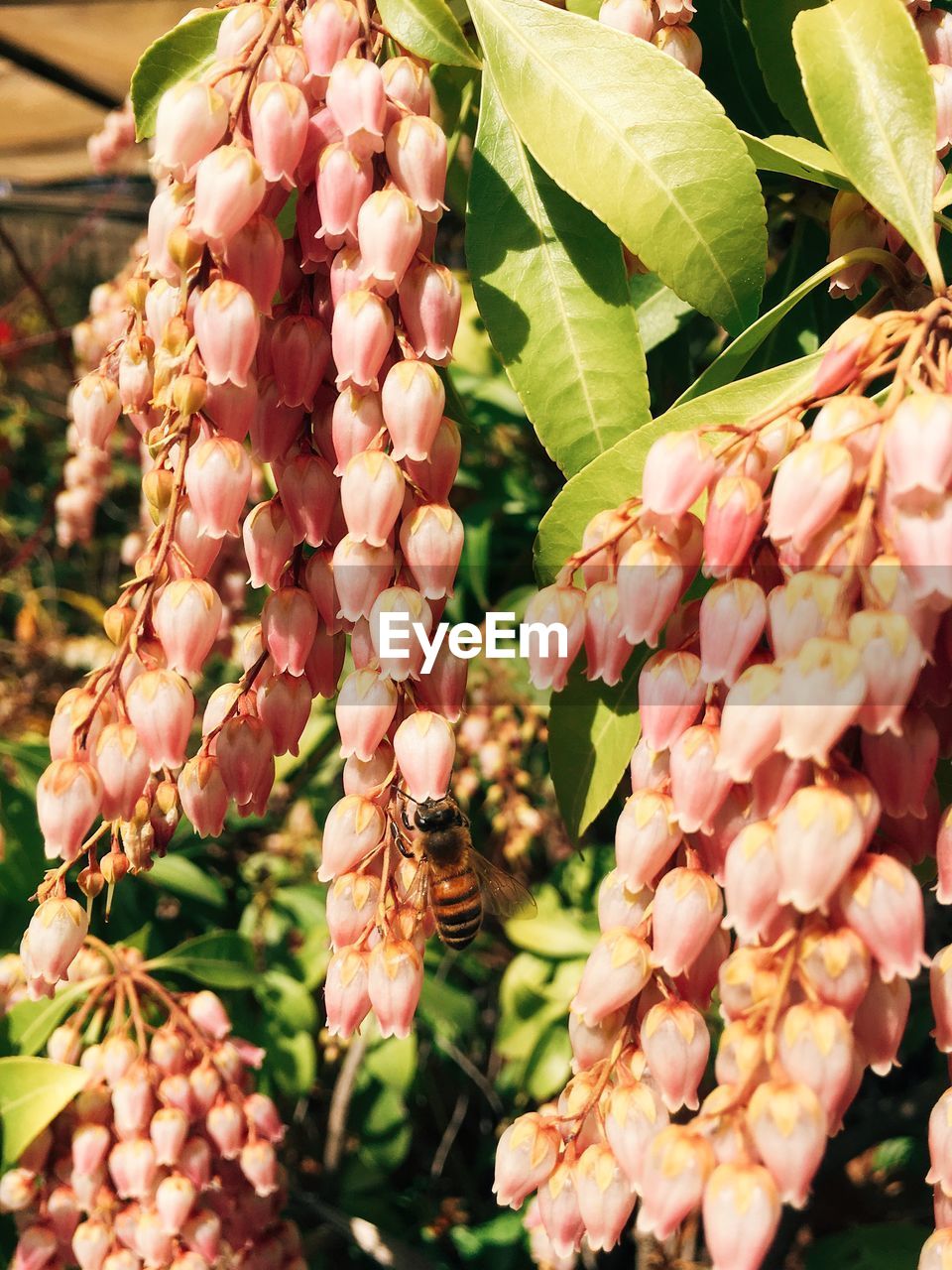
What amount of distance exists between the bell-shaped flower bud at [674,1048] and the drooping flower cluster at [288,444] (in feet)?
0.60

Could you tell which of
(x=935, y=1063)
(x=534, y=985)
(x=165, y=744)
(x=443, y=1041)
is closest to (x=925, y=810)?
(x=165, y=744)

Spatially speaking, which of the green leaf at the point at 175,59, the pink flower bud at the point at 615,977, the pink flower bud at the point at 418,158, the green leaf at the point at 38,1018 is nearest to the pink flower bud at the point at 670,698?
the pink flower bud at the point at 615,977

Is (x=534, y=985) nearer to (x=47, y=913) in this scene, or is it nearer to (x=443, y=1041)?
(x=443, y=1041)

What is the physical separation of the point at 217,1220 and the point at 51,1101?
0.22 metres

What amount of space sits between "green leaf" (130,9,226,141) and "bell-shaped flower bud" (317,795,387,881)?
0.57 m

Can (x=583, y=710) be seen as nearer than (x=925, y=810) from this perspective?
No

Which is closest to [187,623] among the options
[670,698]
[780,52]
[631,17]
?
[670,698]

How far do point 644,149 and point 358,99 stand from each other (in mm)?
196

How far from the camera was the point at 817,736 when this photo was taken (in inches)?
22.9

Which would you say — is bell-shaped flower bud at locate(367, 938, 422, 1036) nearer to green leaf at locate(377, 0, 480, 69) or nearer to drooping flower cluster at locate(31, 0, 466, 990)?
drooping flower cluster at locate(31, 0, 466, 990)

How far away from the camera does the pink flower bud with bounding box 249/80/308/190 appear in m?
0.73

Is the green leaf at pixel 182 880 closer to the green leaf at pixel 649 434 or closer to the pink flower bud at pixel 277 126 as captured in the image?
the green leaf at pixel 649 434

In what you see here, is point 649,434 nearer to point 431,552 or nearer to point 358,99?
point 431,552

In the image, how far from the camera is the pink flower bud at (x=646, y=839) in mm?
720
